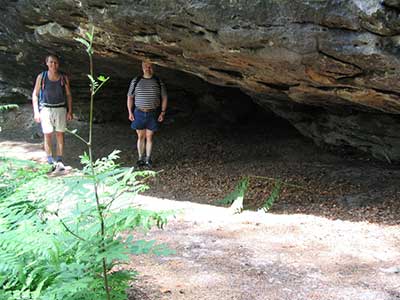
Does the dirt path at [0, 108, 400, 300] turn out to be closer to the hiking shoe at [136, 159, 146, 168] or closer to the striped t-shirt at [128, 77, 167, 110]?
the hiking shoe at [136, 159, 146, 168]

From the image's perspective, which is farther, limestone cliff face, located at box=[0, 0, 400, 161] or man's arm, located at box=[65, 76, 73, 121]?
man's arm, located at box=[65, 76, 73, 121]

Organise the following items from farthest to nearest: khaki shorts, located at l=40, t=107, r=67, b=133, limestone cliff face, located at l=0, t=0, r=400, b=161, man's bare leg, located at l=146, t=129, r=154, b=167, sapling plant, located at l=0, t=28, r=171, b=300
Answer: man's bare leg, located at l=146, t=129, r=154, b=167, khaki shorts, located at l=40, t=107, r=67, b=133, limestone cliff face, located at l=0, t=0, r=400, b=161, sapling plant, located at l=0, t=28, r=171, b=300

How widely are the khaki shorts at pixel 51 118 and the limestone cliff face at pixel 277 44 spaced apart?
1175 millimetres

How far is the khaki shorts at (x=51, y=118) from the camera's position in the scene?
8430 mm

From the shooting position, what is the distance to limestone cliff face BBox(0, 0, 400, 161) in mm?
4879

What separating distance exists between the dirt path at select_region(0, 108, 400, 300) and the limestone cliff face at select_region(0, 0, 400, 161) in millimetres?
835

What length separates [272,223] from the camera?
5.58 metres

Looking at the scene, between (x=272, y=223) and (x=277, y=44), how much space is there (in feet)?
6.60

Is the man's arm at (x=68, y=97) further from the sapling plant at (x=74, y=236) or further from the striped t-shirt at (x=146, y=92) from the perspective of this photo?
the sapling plant at (x=74, y=236)

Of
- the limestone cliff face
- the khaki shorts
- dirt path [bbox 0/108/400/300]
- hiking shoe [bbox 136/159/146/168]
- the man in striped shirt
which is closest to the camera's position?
dirt path [bbox 0/108/400/300]

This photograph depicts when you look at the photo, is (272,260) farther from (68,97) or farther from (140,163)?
(68,97)

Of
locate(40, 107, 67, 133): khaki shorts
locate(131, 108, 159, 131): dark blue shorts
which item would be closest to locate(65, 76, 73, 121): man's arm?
locate(40, 107, 67, 133): khaki shorts

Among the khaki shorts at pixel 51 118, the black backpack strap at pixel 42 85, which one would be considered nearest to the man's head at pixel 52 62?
the black backpack strap at pixel 42 85

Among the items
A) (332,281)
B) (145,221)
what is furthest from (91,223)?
(332,281)
